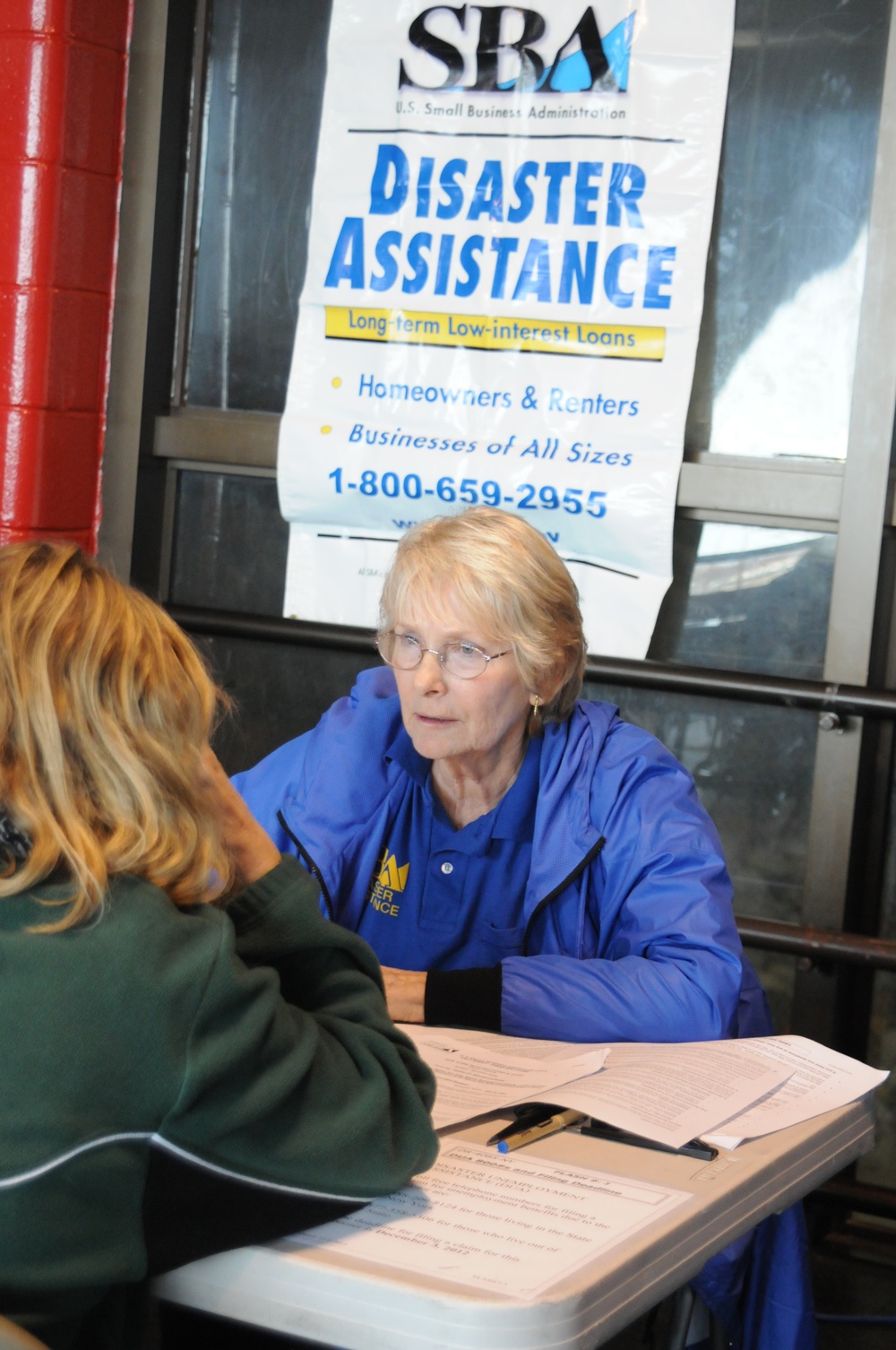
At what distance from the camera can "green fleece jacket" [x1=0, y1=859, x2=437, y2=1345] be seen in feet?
3.09

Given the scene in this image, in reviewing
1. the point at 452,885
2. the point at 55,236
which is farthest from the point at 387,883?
the point at 55,236

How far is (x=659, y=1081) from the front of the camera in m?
1.44

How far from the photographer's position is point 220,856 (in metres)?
1.10

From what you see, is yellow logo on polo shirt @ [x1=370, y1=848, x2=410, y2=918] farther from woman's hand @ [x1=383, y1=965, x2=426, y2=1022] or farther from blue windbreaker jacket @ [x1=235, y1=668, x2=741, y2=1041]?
woman's hand @ [x1=383, y1=965, x2=426, y2=1022]

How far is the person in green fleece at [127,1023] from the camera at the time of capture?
0.94 metres

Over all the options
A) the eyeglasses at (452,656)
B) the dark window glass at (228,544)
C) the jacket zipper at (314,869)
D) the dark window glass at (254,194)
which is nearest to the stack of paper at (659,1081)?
the jacket zipper at (314,869)

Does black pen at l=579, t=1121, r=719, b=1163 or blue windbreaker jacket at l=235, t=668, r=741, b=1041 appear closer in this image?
black pen at l=579, t=1121, r=719, b=1163

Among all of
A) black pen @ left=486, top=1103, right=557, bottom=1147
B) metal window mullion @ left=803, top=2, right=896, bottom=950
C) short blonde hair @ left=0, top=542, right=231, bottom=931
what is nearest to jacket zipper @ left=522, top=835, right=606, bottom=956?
black pen @ left=486, top=1103, right=557, bottom=1147

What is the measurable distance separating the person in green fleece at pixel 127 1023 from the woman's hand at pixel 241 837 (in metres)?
0.06

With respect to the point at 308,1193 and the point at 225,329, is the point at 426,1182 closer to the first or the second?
the point at 308,1193

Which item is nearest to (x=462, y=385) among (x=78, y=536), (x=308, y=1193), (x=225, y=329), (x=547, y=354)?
(x=547, y=354)

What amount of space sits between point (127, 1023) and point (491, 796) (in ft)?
3.70

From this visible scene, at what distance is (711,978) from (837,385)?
142cm

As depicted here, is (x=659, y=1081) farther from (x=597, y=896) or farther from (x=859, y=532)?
(x=859, y=532)
